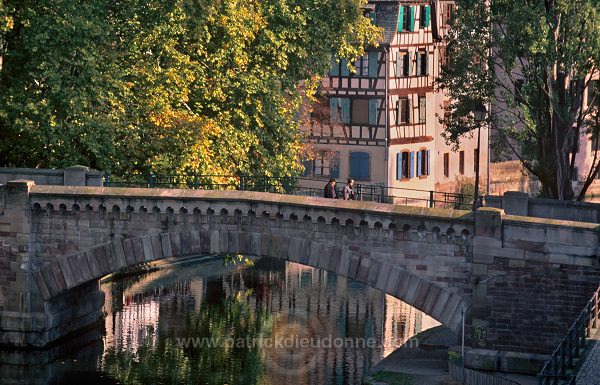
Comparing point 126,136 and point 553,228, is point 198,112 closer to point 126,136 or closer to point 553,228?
point 126,136

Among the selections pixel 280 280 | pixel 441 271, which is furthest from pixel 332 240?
pixel 280 280

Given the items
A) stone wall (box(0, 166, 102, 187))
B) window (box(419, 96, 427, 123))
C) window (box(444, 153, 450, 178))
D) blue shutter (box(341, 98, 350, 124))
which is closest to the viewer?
stone wall (box(0, 166, 102, 187))

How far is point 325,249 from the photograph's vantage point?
57219mm

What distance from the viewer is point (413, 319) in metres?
68.4


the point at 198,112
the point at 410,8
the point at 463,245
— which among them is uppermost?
the point at 410,8

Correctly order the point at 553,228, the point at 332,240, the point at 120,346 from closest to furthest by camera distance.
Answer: the point at 553,228, the point at 332,240, the point at 120,346

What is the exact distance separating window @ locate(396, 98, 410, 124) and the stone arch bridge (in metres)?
33.3

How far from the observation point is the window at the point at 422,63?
3804 inches

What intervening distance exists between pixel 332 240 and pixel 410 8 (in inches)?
1572

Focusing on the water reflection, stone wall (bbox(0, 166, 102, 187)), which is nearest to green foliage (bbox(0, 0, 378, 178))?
stone wall (bbox(0, 166, 102, 187))

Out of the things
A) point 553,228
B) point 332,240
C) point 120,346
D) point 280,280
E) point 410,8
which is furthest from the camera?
point 410,8

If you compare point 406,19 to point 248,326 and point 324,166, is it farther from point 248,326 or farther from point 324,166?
point 248,326

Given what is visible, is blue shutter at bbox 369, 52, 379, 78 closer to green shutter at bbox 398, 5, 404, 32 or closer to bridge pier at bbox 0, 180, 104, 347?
green shutter at bbox 398, 5, 404, 32

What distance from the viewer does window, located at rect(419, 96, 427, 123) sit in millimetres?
97125
